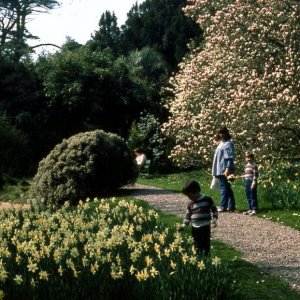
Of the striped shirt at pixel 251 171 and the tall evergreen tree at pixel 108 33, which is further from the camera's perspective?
the tall evergreen tree at pixel 108 33

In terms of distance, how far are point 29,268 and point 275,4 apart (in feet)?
42.3

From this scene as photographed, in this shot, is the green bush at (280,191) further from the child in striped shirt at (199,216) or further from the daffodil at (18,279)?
the daffodil at (18,279)

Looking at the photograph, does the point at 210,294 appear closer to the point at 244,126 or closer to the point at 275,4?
the point at 244,126

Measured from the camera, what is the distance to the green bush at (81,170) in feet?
51.5

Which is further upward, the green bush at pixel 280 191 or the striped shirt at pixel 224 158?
the striped shirt at pixel 224 158

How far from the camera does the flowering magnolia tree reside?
15.1 m

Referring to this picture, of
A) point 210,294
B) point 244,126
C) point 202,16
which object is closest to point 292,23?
point 244,126

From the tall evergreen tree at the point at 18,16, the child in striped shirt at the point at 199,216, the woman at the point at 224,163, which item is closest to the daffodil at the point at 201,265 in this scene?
the child in striped shirt at the point at 199,216

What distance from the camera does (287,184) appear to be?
13.5 m

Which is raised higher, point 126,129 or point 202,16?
point 202,16

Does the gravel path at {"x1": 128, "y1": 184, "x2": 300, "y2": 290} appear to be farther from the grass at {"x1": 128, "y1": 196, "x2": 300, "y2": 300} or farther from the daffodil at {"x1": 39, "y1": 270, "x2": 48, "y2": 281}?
the daffodil at {"x1": 39, "y1": 270, "x2": 48, "y2": 281}

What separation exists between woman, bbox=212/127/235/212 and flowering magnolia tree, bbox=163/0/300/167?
2517 millimetres

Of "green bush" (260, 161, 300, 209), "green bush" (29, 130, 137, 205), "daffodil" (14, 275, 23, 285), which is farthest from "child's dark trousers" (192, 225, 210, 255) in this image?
"green bush" (29, 130, 137, 205)

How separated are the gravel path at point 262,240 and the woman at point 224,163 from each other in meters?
0.40
